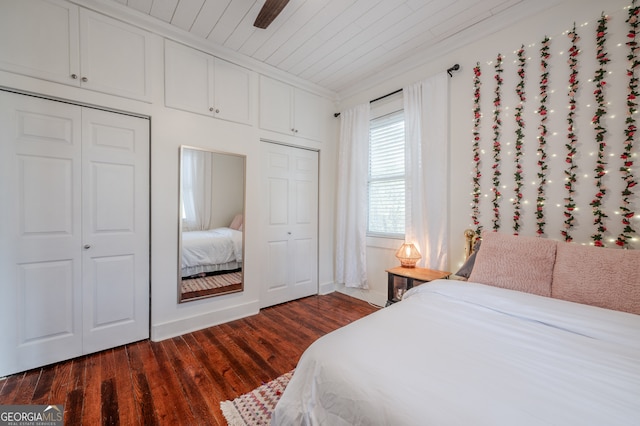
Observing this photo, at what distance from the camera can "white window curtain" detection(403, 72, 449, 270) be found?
261 centimetres

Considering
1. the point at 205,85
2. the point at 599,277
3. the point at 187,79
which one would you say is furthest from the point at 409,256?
the point at 187,79

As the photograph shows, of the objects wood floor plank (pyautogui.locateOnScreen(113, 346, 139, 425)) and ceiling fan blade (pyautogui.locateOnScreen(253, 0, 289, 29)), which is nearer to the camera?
wood floor plank (pyautogui.locateOnScreen(113, 346, 139, 425))

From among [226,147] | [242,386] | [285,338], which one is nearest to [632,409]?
[242,386]

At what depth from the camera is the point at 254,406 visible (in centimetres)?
Result: 159

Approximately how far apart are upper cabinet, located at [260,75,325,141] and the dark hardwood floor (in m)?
2.28

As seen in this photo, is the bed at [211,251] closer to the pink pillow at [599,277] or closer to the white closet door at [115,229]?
the white closet door at [115,229]

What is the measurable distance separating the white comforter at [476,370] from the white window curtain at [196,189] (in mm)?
1946

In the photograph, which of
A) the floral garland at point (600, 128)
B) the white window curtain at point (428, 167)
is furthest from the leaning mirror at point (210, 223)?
the floral garland at point (600, 128)

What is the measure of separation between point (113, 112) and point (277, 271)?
224cm

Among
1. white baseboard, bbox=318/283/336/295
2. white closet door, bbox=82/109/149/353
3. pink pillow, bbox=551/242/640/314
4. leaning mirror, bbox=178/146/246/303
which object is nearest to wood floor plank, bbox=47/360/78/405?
white closet door, bbox=82/109/149/353

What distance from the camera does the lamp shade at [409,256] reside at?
2705 millimetres

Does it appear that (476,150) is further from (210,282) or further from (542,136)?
(210,282)

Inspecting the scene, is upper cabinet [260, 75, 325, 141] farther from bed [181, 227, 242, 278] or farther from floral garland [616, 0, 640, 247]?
floral garland [616, 0, 640, 247]

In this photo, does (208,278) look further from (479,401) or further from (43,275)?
(479,401)
